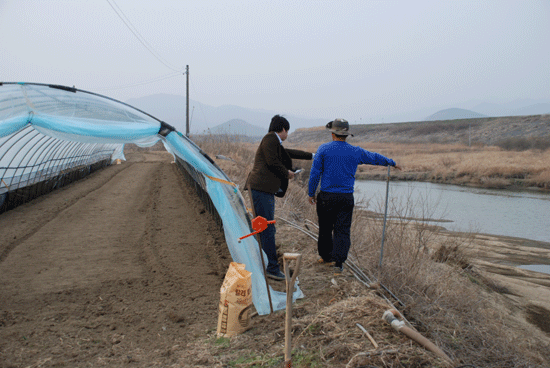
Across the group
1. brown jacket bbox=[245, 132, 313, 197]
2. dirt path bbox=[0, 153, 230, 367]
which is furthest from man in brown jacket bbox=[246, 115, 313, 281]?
dirt path bbox=[0, 153, 230, 367]

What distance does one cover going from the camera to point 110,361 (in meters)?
3.21

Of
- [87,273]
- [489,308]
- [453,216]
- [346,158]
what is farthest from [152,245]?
[453,216]

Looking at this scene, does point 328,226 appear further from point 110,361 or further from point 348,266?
point 110,361

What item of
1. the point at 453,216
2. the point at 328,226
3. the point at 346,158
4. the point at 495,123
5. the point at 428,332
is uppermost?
the point at 495,123

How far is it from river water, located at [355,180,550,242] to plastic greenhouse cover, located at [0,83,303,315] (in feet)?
19.8

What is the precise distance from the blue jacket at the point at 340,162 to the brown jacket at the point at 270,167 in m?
0.40

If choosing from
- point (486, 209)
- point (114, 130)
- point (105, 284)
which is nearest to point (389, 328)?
point (105, 284)

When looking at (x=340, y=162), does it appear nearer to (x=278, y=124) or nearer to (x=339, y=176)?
(x=339, y=176)

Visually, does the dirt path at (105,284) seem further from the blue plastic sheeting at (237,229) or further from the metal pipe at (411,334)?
the metal pipe at (411,334)

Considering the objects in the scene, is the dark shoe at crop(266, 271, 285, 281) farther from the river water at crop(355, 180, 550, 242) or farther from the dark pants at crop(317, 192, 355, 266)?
the river water at crop(355, 180, 550, 242)

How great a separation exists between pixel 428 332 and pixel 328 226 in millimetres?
1524

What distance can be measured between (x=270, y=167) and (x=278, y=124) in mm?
475

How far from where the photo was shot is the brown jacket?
13.4 feet

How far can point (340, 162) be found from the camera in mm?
4203
